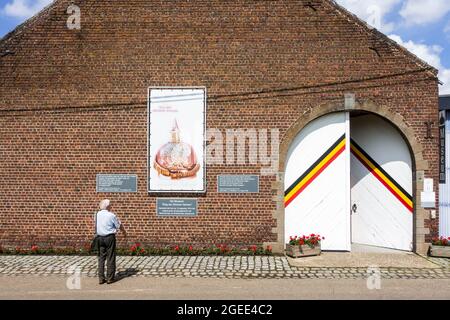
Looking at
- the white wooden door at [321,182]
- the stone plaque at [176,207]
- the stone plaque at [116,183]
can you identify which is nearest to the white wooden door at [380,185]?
the white wooden door at [321,182]

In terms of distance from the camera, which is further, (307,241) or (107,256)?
(307,241)

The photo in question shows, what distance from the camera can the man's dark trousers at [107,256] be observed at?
8.60 metres

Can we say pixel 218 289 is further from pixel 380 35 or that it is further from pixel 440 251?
pixel 380 35

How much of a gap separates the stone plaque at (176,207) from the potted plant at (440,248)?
6254 mm

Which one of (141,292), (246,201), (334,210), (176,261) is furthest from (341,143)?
(141,292)

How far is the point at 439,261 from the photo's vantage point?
1070cm

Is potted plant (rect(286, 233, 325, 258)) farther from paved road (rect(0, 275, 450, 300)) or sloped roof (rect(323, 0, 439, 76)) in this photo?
sloped roof (rect(323, 0, 439, 76))

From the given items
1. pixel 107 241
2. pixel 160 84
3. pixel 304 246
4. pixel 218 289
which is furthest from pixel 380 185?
pixel 107 241

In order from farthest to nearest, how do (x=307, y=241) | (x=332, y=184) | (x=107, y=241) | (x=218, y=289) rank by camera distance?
(x=332, y=184) < (x=307, y=241) < (x=107, y=241) < (x=218, y=289)

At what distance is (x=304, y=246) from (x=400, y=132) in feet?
13.3

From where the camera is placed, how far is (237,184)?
11820mm

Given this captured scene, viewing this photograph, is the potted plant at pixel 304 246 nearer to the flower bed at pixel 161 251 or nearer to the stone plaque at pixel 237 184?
the flower bed at pixel 161 251

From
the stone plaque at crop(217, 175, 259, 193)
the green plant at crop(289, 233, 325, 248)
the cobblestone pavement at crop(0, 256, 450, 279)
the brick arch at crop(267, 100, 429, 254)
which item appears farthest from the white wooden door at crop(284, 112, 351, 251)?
the cobblestone pavement at crop(0, 256, 450, 279)

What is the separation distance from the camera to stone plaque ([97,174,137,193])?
11.9m
